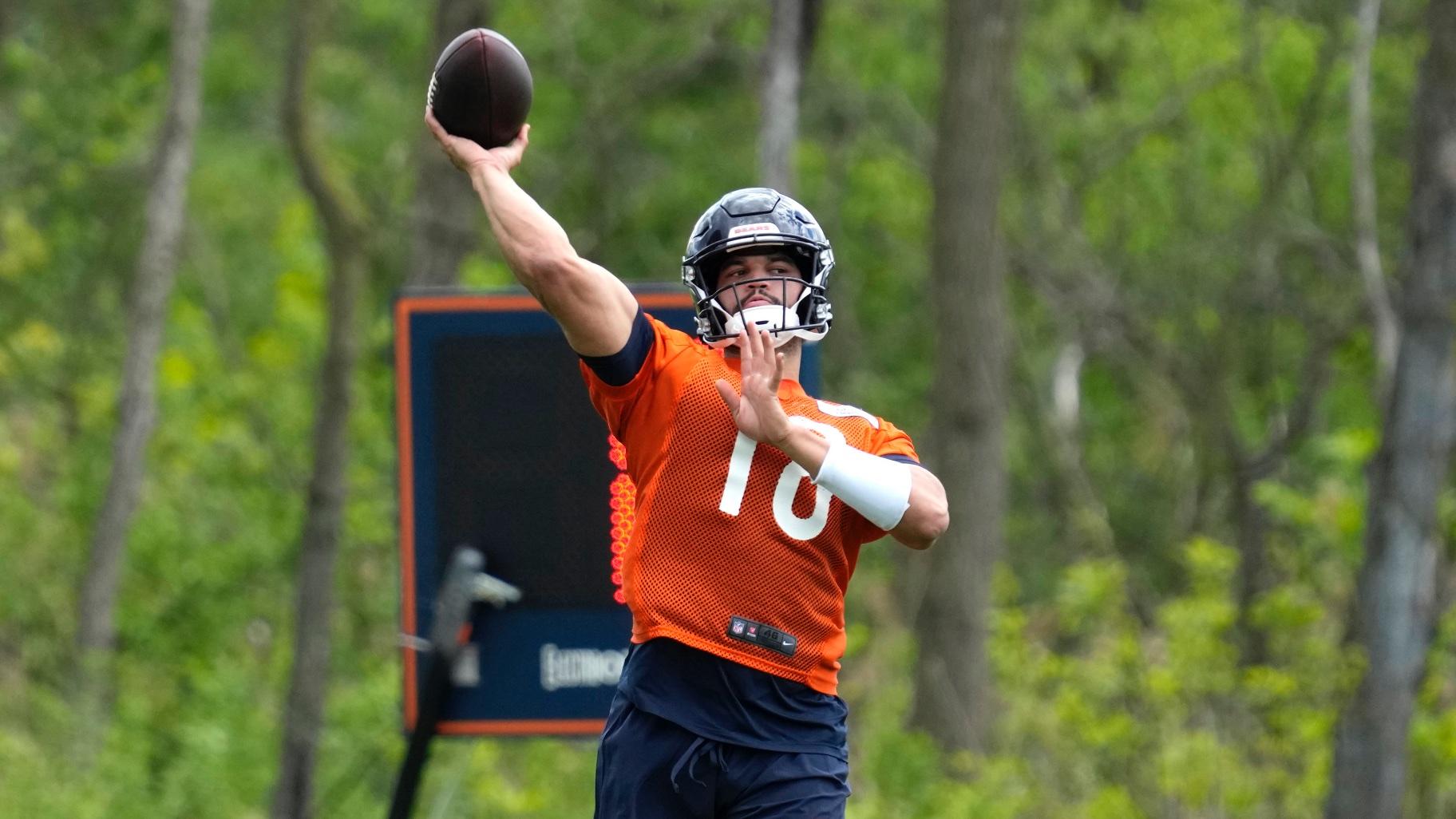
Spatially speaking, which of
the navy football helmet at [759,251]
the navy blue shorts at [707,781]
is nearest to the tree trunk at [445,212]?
the navy football helmet at [759,251]

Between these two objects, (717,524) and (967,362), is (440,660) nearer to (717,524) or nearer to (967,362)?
(717,524)

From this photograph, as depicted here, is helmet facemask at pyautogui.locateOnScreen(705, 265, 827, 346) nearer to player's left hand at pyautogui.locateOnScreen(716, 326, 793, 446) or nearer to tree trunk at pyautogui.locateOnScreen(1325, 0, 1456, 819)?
player's left hand at pyautogui.locateOnScreen(716, 326, 793, 446)

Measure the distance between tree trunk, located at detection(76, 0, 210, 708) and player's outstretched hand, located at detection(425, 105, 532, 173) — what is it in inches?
385

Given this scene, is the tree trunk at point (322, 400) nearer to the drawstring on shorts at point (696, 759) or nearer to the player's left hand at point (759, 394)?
the drawstring on shorts at point (696, 759)

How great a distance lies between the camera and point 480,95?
177 inches

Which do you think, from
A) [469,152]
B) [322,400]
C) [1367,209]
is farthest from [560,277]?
[1367,209]

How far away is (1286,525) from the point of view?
809 inches

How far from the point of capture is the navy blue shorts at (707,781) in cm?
431

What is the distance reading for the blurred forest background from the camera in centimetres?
1093

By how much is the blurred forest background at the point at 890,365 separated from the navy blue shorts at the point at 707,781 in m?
5.22

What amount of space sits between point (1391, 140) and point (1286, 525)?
14.3 feet

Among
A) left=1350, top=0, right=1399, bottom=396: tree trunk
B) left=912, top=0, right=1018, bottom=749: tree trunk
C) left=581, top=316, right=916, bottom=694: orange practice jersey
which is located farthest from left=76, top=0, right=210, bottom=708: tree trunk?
left=581, top=316, right=916, bottom=694: orange practice jersey

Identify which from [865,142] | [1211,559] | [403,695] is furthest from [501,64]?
[865,142]

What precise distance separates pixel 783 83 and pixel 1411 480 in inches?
153
